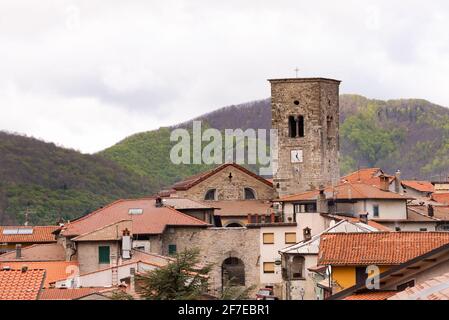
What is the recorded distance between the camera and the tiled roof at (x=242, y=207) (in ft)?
221

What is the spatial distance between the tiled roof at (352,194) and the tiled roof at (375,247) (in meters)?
27.3

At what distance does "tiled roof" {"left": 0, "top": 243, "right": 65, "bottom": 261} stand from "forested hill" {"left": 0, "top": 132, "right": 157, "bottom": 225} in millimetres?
48005

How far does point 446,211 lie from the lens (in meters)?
69.4

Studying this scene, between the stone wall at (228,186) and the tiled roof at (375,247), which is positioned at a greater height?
the stone wall at (228,186)

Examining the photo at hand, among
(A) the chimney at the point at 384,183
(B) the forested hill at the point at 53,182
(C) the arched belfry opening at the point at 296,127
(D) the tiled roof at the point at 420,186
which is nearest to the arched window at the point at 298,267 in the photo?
(A) the chimney at the point at 384,183

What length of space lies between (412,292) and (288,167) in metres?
55.7

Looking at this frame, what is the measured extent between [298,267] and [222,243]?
7.86 metres

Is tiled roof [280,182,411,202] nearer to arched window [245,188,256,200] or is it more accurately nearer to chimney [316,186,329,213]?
chimney [316,186,329,213]

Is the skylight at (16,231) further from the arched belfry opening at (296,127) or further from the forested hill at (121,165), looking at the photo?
the forested hill at (121,165)

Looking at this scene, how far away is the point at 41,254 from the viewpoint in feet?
188

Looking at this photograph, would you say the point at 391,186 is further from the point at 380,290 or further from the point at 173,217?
the point at 380,290

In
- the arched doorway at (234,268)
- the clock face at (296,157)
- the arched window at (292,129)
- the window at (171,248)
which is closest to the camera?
the window at (171,248)

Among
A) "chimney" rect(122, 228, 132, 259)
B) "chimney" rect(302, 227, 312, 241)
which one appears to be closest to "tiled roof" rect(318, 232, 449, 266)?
"chimney" rect(122, 228, 132, 259)

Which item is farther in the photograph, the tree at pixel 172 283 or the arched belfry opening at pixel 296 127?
the arched belfry opening at pixel 296 127
